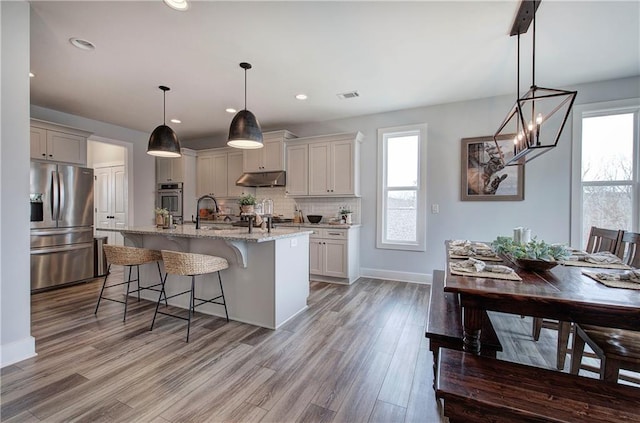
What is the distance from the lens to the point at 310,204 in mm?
5180

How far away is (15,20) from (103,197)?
5264 millimetres

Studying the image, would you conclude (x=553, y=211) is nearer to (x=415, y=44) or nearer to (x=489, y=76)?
(x=489, y=76)

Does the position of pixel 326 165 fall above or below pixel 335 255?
above

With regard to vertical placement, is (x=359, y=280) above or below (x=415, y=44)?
below

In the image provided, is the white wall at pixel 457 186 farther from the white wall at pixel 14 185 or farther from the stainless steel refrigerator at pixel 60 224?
the stainless steel refrigerator at pixel 60 224

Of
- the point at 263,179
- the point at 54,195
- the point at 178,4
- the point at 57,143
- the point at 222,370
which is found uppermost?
the point at 178,4

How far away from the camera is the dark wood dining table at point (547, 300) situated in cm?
121

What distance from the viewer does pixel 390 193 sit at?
15.2ft

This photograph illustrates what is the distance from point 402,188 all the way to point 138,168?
5.22 meters

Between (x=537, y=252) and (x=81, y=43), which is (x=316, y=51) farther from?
(x=537, y=252)

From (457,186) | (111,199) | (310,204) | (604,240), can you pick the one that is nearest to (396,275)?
(457,186)

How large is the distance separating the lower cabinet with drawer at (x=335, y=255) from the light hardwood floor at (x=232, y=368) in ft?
3.87

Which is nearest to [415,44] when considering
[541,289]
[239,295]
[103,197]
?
[541,289]

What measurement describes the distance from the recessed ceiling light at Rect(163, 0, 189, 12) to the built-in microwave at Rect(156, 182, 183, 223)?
13.8ft
